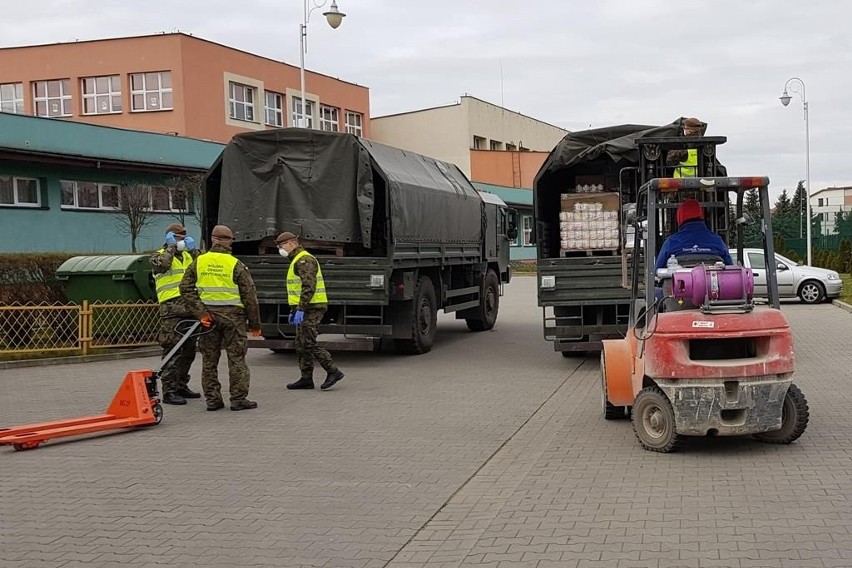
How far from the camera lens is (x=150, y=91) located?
40.1 metres

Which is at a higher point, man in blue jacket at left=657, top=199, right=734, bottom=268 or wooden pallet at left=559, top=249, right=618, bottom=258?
man in blue jacket at left=657, top=199, right=734, bottom=268

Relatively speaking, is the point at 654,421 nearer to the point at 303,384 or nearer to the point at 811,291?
the point at 303,384

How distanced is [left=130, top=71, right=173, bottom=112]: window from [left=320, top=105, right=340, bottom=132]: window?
12.5m

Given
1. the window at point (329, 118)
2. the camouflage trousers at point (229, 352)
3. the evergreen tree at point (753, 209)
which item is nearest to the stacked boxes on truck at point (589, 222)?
the evergreen tree at point (753, 209)

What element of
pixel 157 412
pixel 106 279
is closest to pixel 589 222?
pixel 157 412

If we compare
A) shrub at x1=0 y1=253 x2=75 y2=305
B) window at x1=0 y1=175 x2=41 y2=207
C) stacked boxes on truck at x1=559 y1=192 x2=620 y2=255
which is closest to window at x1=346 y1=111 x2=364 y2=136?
window at x1=0 y1=175 x2=41 y2=207

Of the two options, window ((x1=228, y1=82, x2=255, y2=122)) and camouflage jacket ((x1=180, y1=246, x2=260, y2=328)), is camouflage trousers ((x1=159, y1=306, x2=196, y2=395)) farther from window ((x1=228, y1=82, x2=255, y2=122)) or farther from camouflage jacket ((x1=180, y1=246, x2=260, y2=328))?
window ((x1=228, y1=82, x2=255, y2=122))

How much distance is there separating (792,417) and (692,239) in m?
1.71

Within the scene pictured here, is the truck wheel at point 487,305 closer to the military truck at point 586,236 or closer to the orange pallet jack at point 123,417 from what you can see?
the military truck at point 586,236

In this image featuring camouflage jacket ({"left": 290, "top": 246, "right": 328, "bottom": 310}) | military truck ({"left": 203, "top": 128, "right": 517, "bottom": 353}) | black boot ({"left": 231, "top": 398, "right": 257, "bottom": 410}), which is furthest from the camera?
military truck ({"left": 203, "top": 128, "right": 517, "bottom": 353})

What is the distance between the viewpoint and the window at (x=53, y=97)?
41.7m

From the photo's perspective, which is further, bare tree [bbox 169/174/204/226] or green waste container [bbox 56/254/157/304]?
bare tree [bbox 169/174/204/226]

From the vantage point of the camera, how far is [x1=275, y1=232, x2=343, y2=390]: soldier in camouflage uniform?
11.0 metres

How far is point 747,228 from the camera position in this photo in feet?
29.6
